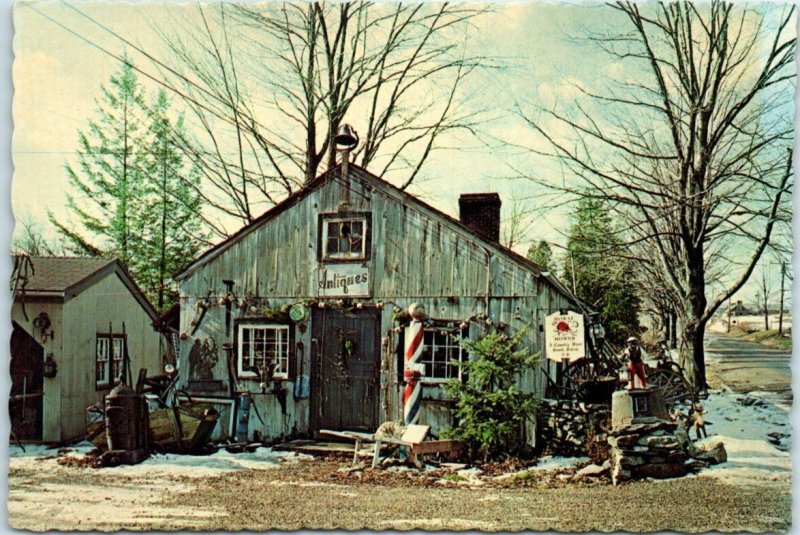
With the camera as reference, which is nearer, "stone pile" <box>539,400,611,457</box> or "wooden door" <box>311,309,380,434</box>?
"stone pile" <box>539,400,611,457</box>

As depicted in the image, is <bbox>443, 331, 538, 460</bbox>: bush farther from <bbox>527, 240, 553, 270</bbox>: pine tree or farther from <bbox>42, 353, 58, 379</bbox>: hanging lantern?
<bbox>42, 353, 58, 379</bbox>: hanging lantern

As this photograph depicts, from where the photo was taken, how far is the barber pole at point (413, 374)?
7.93 metres

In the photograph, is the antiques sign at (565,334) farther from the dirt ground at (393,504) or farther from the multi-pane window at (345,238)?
the multi-pane window at (345,238)

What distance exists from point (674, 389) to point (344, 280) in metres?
4.83

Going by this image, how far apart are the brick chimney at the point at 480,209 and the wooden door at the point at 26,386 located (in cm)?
570

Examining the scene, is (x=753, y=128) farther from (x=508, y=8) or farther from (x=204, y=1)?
(x=204, y=1)

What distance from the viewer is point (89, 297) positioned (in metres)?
8.40

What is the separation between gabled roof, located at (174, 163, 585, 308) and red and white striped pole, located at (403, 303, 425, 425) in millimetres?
1232

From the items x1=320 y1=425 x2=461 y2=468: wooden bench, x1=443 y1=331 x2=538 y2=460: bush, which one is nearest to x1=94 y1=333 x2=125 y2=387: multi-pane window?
x1=320 y1=425 x2=461 y2=468: wooden bench

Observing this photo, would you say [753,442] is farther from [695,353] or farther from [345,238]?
[345,238]

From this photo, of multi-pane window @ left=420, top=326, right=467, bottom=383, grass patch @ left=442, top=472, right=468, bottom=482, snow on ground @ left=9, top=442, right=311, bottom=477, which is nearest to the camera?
grass patch @ left=442, top=472, right=468, bottom=482

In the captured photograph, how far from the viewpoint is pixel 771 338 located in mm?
6301

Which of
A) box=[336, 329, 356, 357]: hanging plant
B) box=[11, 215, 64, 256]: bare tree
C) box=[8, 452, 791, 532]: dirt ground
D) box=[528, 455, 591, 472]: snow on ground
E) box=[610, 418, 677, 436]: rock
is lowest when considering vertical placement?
box=[8, 452, 791, 532]: dirt ground

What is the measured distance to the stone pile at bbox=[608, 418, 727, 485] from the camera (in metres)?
6.52
